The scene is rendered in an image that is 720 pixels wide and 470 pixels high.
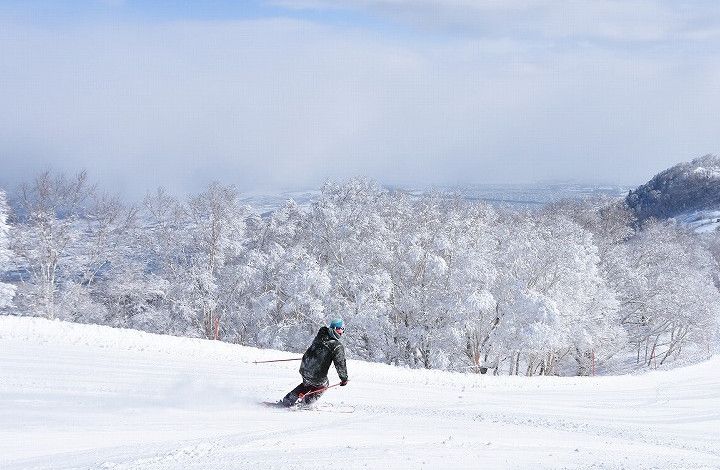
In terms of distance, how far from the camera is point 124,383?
14867mm

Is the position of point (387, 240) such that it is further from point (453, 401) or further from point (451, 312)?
point (453, 401)

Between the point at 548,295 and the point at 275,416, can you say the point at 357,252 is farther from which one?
the point at 275,416

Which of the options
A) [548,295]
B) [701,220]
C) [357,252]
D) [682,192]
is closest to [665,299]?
[548,295]

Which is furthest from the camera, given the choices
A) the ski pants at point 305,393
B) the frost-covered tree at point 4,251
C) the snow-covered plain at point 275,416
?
the frost-covered tree at point 4,251

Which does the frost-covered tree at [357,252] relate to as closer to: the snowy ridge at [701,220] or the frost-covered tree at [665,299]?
the frost-covered tree at [665,299]

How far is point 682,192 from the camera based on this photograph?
7234 inches

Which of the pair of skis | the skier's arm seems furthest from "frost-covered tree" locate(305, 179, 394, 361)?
the skier's arm

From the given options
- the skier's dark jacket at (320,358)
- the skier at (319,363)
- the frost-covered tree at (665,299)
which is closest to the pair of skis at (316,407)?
the skier at (319,363)

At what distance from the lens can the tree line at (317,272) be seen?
3431 centimetres

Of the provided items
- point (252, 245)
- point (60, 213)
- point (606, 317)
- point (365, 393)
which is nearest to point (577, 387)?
point (365, 393)

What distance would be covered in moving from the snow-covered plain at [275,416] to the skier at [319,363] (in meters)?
0.54

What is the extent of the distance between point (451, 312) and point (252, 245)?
15890 mm

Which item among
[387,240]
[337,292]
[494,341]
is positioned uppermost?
[387,240]

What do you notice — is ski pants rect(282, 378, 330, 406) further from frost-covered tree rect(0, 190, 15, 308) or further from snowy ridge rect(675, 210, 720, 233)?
snowy ridge rect(675, 210, 720, 233)
